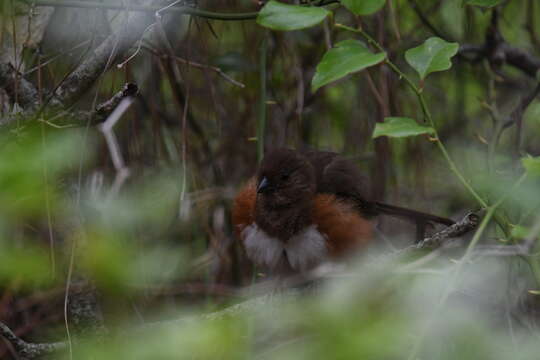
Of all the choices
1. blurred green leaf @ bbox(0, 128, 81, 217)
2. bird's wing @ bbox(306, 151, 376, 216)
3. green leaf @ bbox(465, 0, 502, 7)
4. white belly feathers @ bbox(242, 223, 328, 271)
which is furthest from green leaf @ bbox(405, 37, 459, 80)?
bird's wing @ bbox(306, 151, 376, 216)

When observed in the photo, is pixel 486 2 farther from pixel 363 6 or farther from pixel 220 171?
pixel 220 171

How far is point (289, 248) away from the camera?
303 centimetres

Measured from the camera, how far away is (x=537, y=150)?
354 centimetres

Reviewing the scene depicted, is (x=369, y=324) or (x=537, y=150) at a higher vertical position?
(x=369, y=324)

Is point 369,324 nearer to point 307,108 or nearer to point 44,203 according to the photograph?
point 44,203

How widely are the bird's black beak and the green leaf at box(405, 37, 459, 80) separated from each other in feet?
5.08

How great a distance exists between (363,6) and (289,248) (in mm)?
1688

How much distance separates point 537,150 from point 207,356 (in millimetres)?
2786

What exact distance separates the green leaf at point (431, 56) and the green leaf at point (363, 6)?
14 centimetres

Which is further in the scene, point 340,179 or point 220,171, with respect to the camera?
point 220,171

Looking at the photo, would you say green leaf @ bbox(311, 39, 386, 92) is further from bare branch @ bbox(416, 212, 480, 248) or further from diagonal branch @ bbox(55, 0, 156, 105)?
diagonal branch @ bbox(55, 0, 156, 105)

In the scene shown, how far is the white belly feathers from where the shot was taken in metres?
2.96

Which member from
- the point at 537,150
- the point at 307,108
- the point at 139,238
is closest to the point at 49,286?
the point at 139,238

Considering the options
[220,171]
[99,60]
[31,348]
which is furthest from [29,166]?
[220,171]
